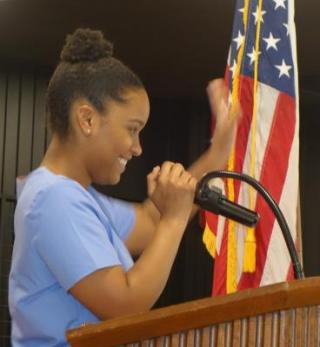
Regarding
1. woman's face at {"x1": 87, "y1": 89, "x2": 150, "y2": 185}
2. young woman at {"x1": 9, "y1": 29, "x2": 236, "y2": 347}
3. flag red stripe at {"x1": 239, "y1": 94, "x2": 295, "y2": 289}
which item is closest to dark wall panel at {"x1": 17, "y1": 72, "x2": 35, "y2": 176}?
flag red stripe at {"x1": 239, "y1": 94, "x2": 295, "y2": 289}

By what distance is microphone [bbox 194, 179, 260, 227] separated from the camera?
1.47m

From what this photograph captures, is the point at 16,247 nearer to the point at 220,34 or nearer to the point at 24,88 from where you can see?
the point at 220,34

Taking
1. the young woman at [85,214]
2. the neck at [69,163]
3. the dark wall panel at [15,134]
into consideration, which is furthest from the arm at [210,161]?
the dark wall panel at [15,134]

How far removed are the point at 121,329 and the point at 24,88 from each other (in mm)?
5715

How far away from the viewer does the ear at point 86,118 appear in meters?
1.55

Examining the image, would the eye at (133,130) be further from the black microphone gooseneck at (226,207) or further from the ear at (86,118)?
the black microphone gooseneck at (226,207)

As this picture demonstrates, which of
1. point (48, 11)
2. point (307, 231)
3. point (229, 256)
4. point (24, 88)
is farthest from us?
point (307, 231)

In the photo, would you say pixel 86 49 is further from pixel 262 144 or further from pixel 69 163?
pixel 262 144

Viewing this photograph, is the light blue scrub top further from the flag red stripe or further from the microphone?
the flag red stripe

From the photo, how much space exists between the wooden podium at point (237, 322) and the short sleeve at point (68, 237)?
1.04 ft

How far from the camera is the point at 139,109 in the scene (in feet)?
5.19

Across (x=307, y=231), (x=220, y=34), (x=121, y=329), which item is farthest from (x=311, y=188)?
(x=121, y=329)

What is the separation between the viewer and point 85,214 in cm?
145

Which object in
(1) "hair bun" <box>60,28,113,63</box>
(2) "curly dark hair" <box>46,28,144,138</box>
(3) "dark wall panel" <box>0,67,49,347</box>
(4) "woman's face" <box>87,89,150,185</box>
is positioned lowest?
(3) "dark wall panel" <box>0,67,49,347</box>
